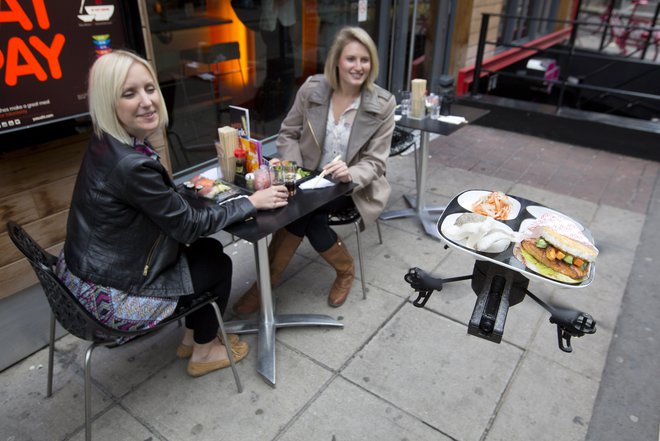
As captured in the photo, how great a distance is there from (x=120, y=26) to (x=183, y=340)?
176cm

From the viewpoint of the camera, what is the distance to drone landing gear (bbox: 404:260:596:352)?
124cm

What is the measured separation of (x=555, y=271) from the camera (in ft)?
4.09

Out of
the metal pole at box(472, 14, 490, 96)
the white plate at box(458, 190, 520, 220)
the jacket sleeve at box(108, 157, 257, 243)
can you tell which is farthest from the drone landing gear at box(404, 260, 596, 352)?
the metal pole at box(472, 14, 490, 96)

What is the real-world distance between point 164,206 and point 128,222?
16cm

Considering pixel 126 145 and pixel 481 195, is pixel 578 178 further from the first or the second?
pixel 126 145

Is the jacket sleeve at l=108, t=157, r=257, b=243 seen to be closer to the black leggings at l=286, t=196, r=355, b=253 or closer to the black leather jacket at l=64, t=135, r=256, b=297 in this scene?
the black leather jacket at l=64, t=135, r=256, b=297

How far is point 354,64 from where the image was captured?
2686mm

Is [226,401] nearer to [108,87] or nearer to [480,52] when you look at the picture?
[108,87]

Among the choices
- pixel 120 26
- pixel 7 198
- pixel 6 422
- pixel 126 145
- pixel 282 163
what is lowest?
pixel 6 422

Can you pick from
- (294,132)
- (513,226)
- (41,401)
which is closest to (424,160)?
(294,132)

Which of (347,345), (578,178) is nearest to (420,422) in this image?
(347,345)

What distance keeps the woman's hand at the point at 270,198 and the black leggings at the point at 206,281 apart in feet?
1.14

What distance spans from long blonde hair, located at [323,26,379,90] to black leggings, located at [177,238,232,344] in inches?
50.4

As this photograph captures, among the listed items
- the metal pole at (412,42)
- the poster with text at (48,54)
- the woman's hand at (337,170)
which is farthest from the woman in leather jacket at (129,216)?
the metal pole at (412,42)
